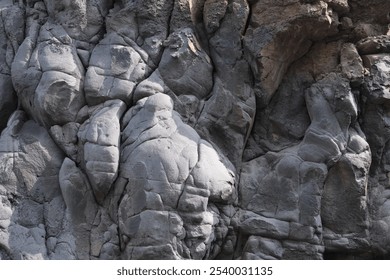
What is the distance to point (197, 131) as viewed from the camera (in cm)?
662

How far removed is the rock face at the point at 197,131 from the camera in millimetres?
6301

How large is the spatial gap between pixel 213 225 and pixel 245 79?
56.2 inches

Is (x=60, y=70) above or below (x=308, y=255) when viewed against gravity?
above

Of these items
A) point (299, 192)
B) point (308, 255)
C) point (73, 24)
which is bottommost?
point (308, 255)

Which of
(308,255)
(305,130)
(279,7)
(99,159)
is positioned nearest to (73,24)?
(99,159)

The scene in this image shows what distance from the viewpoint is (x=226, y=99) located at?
6.68 m

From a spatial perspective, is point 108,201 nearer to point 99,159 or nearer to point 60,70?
point 99,159

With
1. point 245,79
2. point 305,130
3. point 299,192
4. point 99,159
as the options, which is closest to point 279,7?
point 245,79

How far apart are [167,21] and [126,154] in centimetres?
142

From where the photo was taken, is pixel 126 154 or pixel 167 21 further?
pixel 167 21

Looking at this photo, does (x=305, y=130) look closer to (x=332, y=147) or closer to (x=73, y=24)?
(x=332, y=147)

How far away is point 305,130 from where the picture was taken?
677 centimetres

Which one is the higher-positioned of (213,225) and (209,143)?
(209,143)

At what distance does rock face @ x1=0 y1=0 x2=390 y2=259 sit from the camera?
20.7ft
